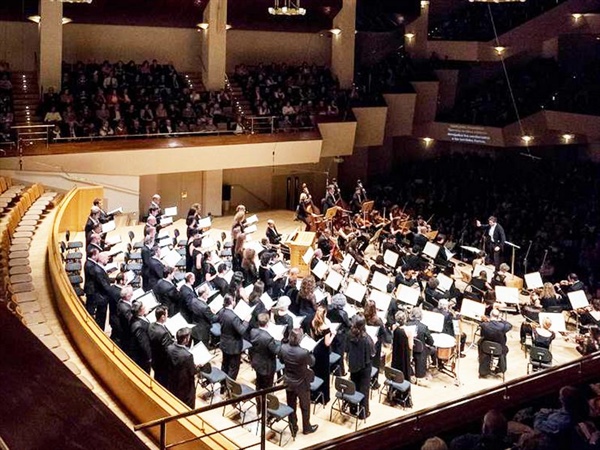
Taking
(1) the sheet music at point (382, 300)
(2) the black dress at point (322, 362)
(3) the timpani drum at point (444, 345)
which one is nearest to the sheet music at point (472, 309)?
(3) the timpani drum at point (444, 345)

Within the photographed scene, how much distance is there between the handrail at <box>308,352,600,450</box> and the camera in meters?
4.87

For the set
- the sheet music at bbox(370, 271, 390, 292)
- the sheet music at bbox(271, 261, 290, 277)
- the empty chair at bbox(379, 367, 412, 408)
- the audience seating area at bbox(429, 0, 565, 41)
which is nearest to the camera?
the empty chair at bbox(379, 367, 412, 408)

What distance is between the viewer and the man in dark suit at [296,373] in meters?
8.09

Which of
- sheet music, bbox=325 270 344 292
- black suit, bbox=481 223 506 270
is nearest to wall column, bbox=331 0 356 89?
black suit, bbox=481 223 506 270

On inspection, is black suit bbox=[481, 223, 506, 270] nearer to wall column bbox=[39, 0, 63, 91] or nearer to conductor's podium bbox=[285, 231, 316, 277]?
conductor's podium bbox=[285, 231, 316, 277]

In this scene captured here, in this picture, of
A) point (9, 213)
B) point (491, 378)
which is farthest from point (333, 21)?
point (491, 378)

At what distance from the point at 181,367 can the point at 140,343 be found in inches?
43.7

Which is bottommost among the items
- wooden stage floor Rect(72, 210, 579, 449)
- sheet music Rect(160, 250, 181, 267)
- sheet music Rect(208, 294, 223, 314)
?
wooden stage floor Rect(72, 210, 579, 449)

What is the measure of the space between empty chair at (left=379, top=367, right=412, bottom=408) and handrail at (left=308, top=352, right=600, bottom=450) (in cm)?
268

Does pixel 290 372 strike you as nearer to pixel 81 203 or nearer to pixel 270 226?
pixel 270 226

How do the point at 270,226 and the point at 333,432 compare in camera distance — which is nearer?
the point at 333,432

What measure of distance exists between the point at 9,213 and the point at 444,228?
9.95 meters

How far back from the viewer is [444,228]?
732 inches

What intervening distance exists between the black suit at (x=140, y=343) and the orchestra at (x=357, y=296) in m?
0.25
